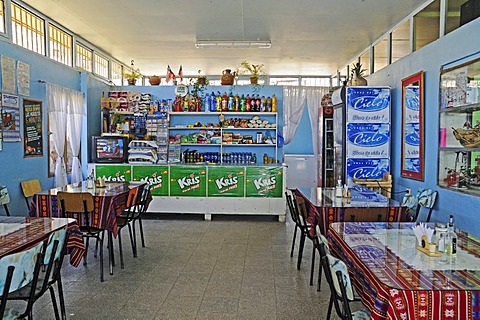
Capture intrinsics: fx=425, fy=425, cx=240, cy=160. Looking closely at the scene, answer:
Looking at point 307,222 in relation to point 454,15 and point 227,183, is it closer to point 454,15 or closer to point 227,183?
point 454,15

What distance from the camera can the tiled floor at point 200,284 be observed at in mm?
3633

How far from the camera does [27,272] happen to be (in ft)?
8.10

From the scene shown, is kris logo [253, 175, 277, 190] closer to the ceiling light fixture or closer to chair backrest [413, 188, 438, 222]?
the ceiling light fixture

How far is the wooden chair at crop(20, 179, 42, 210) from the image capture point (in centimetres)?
579

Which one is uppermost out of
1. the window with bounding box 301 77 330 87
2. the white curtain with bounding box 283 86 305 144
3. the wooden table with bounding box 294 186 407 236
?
the window with bounding box 301 77 330 87

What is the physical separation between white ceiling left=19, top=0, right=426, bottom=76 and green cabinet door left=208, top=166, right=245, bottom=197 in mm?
2387

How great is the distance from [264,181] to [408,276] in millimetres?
5393

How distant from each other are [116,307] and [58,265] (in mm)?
936

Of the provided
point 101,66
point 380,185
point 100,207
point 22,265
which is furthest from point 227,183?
point 22,265

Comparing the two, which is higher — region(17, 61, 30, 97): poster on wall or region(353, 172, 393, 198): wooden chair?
region(17, 61, 30, 97): poster on wall

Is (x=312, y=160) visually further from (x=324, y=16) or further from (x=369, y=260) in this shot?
(x=369, y=260)

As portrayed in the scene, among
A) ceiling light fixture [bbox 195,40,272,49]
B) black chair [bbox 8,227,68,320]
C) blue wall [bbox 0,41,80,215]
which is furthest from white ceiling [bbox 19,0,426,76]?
black chair [bbox 8,227,68,320]

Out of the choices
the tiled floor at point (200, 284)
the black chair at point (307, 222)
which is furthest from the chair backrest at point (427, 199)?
the tiled floor at point (200, 284)

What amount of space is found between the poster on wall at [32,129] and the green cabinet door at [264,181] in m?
3.38
